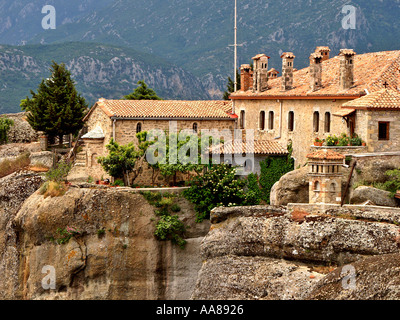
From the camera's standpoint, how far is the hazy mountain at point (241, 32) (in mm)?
148875

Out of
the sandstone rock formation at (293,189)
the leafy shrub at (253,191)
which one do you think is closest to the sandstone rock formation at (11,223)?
the leafy shrub at (253,191)

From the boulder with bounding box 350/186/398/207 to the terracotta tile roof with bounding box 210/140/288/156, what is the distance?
1170 cm

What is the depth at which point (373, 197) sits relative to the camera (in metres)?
38.6

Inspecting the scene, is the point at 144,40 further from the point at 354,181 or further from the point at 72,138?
the point at 354,181

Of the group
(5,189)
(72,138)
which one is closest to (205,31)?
(72,138)

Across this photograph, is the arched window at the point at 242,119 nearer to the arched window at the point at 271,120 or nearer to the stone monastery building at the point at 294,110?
the stone monastery building at the point at 294,110

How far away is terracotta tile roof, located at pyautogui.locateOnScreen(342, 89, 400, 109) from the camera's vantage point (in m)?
41.1

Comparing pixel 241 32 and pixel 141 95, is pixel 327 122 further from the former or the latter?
pixel 241 32

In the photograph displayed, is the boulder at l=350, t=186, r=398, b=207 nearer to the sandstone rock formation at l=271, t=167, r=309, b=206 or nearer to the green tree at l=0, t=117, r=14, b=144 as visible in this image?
the sandstone rock formation at l=271, t=167, r=309, b=206

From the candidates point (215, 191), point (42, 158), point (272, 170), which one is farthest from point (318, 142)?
point (42, 158)

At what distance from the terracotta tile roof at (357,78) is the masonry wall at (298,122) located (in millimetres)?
598

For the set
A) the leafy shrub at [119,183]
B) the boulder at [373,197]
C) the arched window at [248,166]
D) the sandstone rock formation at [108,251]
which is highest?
the arched window at [248,166]

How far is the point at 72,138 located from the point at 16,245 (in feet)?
52.0

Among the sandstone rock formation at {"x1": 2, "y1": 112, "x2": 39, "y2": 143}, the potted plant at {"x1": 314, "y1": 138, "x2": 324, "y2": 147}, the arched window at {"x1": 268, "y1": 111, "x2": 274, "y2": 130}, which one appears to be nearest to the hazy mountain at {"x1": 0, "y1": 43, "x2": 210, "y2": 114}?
the sandstone rock formation at {"x1": 2, "y1": 112, "x2": 39, "y2": 143}
